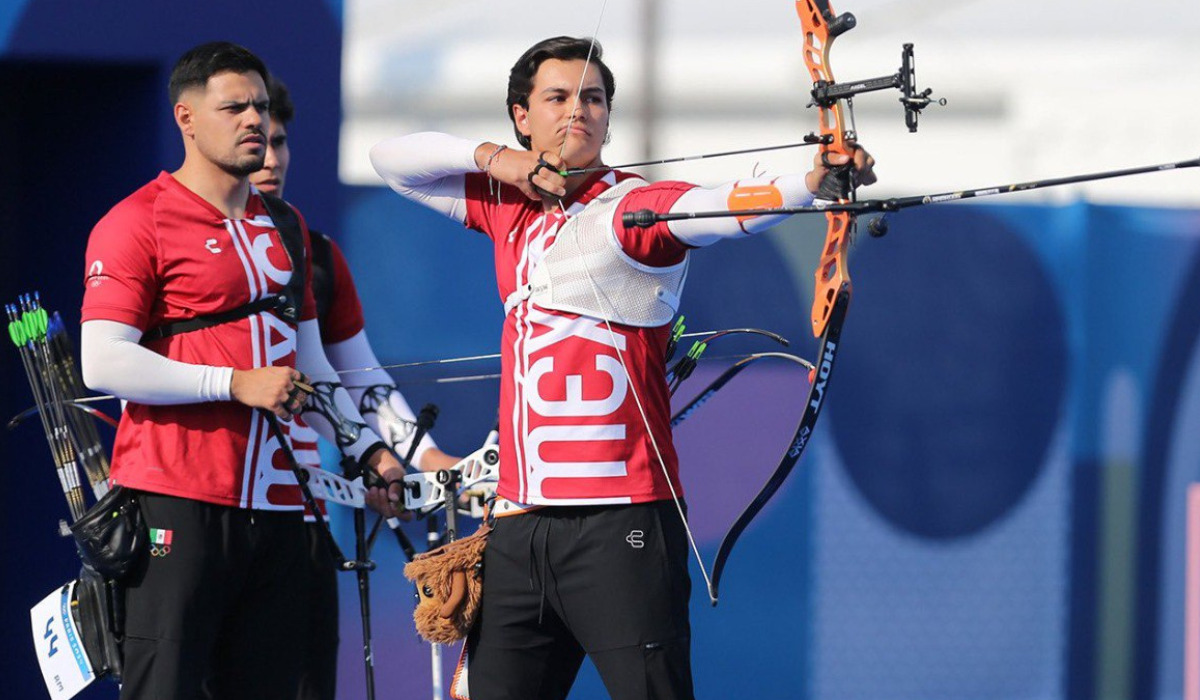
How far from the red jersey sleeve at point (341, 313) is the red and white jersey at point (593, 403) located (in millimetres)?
816

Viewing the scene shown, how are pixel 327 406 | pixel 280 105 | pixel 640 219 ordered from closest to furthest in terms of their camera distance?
pixel 640 219 < pixel 327 406 < pixel 280 105

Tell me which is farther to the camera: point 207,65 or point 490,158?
point 207,65

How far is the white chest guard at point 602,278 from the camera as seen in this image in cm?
260

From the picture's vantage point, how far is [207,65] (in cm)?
294

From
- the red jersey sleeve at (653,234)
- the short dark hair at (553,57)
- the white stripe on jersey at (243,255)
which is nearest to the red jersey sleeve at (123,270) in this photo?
the white stripe on jersey at (243,255)

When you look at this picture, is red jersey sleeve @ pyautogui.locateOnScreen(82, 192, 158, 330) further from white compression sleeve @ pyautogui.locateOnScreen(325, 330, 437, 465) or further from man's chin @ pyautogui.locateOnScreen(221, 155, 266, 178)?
white compression sleeve @ pyautogui.locateOnScreen(325, 330, 437, 465)

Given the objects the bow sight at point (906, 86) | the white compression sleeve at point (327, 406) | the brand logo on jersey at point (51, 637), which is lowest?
the brand logo on jersey at point (51, 637)

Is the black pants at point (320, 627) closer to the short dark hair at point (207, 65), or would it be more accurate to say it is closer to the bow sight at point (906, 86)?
the short dark hair at point (207, 65)

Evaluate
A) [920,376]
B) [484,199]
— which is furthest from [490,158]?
[920,376]

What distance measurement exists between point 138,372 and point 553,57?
859 millimetres

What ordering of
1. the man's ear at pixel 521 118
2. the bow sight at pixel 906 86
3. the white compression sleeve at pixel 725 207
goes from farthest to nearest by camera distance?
1. the man's ear at pixel 521 118
2. the white compression sleeve at pixel 725 207
3. the bow sight at pixel 906 86

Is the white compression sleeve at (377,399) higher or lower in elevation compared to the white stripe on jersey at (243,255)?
lower

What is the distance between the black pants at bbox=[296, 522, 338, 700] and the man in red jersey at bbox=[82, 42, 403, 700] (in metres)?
0.03

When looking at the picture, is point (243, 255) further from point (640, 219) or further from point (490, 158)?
point (640, 219)
